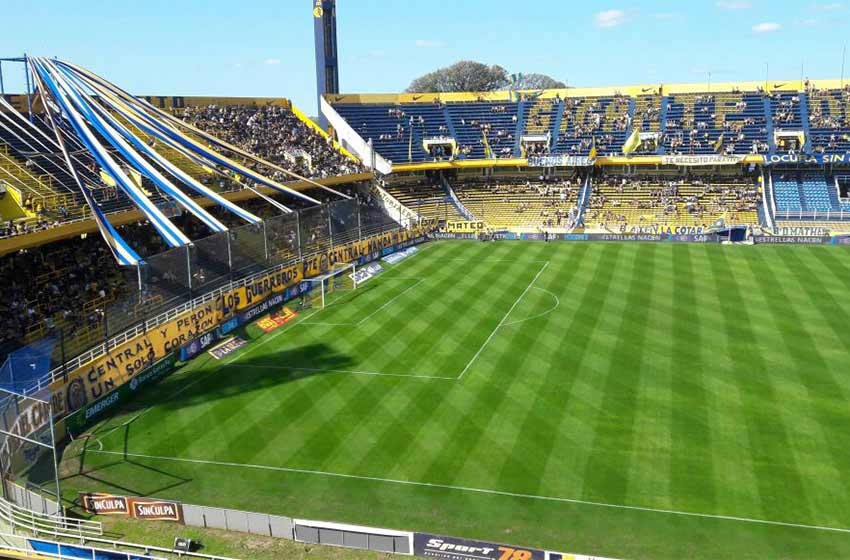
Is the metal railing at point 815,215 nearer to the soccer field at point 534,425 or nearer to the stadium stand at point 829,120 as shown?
the stadium stand at point 829,120

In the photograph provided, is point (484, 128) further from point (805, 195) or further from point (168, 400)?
point (168, 400)

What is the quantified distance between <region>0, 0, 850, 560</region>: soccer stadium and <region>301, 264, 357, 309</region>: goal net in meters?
0.24

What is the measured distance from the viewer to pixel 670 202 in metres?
67.0

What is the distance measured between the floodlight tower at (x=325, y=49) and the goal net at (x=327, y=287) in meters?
33.5

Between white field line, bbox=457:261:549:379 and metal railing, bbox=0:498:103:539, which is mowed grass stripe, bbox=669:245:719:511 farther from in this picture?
metal railing, bbox=0:498:103:539

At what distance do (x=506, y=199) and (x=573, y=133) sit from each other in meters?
10.3

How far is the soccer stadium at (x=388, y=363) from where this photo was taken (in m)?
19.8

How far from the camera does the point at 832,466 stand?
21.9 meters

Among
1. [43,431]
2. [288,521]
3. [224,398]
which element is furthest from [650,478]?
[43,431]

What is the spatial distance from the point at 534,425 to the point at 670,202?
155 ft

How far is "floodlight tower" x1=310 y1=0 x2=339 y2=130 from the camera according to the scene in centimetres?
7469

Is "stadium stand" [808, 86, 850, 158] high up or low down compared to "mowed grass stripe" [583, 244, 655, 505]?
up

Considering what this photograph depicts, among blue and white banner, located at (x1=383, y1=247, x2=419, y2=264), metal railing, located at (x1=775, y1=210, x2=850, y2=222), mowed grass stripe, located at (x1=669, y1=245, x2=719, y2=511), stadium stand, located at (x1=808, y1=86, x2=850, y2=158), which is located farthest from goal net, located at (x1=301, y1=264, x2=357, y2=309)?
stadium stand, located at (x1=808, y1=86, x2=850, y2=158)

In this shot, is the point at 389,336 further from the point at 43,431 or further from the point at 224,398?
the point at 43,431
